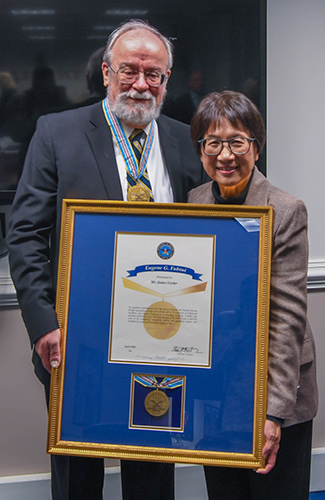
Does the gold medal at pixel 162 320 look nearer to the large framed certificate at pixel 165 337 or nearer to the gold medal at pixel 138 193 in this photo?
the large framed certificate at pixel 165 337

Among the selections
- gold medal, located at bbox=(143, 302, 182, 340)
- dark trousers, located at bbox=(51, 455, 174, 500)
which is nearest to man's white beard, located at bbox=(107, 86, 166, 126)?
gold medal, located at bbox=(143, 302, 182, 340)

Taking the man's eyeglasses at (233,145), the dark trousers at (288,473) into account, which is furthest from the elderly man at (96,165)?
the dark trousers at (288,473)

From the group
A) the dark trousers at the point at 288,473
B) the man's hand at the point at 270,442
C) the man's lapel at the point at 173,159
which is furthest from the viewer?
the man's lapel at the point at 173,159

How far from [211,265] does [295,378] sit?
0.41 m

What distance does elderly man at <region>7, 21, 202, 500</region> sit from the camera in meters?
1.59

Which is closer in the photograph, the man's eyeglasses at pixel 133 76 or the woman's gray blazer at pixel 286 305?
the woman's gray blazer at pixel 286 305

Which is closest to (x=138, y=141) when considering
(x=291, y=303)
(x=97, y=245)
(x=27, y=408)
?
(x=97, y=245)

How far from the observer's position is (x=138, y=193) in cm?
163

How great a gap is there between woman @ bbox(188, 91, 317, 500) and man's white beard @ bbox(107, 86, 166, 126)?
20 centimetres

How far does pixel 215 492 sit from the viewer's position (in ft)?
5.45

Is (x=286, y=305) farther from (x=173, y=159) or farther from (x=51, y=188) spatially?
(x=51, y=188)

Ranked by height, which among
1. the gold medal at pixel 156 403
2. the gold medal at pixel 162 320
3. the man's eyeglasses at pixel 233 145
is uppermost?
the man's eyeglasses at pixel 233 145

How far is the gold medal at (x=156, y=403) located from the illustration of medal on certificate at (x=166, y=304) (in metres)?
0.10

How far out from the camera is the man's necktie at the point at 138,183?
1629mm
